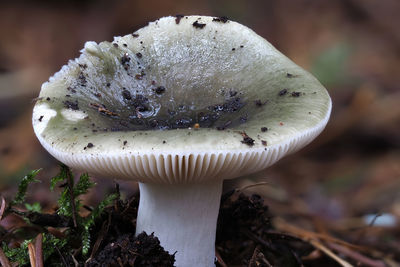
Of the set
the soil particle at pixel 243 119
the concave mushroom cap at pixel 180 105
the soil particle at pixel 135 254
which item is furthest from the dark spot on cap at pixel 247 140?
the soil particle at pixel 135 254

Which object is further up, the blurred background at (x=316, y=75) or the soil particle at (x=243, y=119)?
the soil particle at (x=243, y=119)

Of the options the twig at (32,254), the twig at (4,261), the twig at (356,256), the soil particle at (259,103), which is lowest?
the twig at (356,256)

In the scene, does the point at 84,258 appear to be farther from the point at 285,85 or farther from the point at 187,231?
the point at 285,85

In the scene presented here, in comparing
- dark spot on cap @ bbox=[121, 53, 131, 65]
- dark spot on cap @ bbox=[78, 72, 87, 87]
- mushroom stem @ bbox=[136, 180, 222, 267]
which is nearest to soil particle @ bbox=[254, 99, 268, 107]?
mushroom stem @ bbox=[136, 180, 222, 267]

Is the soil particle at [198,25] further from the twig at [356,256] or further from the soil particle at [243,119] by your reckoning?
the twig at [356,256]

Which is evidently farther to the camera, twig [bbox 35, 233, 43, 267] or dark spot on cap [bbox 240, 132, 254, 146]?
twig [bbox 35, 233, 43, 267]

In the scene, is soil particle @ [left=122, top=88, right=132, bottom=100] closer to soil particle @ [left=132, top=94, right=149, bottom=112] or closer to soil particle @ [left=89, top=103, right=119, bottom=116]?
soil particle @ [left=132, top=94, right=149, bottom=112]

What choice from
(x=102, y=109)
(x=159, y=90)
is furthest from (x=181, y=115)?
(x=102, y=109)
